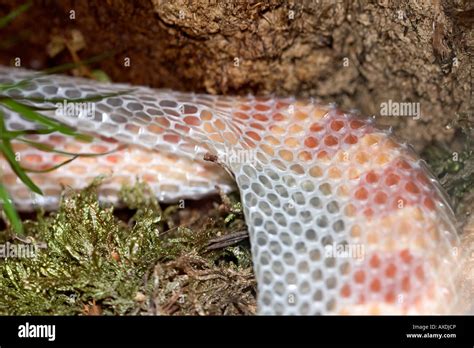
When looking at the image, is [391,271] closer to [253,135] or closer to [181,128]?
[253,135]

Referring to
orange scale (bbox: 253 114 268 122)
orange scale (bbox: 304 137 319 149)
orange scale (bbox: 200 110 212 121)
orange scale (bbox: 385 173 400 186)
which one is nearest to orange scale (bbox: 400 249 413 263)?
orange scale (bbox: 385 173 400 186)

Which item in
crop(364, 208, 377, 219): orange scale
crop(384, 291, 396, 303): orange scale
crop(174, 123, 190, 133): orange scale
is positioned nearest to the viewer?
crop(384, 291, 396, 303): orange scale

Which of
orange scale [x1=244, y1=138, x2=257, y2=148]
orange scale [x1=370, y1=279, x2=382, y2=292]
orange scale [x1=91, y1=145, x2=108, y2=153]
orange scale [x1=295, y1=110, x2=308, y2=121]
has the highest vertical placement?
orange scale [x1=295, y1=110, x2=308, y2=121]

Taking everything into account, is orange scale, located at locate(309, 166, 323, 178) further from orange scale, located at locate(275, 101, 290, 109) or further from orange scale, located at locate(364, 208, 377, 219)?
orange scale, located at locate(275, 101, 290, 109)

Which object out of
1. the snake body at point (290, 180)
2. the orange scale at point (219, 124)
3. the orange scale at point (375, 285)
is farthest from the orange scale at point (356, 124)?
the orange scale at point (375, 285)
